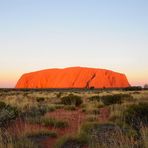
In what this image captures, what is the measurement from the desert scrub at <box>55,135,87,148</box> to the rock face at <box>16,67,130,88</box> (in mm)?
139491

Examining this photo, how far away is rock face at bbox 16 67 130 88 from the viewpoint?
155250mm

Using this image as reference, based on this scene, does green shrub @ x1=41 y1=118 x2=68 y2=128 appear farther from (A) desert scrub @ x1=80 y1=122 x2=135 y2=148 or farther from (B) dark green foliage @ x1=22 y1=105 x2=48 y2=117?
(B) dark green foliage @ x1=22 y1=105 x2=48 y2=117

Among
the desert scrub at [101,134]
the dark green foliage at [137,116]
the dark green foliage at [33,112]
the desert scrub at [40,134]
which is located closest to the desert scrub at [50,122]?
the desert scrub at [101,134]

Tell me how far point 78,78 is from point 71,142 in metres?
149

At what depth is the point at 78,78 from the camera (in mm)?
157125

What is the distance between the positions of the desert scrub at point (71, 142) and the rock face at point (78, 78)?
139 meters

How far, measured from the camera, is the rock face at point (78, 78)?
155 metres

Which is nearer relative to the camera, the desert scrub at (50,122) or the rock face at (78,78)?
the desert scrub at (50,122)

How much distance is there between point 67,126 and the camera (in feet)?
36.9

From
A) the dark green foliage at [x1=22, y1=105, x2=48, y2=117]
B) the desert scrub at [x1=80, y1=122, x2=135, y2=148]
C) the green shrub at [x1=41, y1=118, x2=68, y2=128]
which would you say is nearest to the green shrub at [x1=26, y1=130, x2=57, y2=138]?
the desert scrub at [x1=80, y1=122, x2=135, y2=148]

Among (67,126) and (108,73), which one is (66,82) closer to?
(108,73)

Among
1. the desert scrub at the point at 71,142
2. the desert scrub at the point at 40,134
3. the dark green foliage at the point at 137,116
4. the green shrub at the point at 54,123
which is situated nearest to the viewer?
the desert scrub at the point at 71,142

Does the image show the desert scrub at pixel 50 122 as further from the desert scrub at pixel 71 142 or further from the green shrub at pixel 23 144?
the green shrub at pixel 23 144

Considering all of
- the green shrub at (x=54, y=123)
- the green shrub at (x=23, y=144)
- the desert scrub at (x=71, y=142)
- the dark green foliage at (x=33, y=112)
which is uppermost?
the green shrub at (x=23, y=144)
